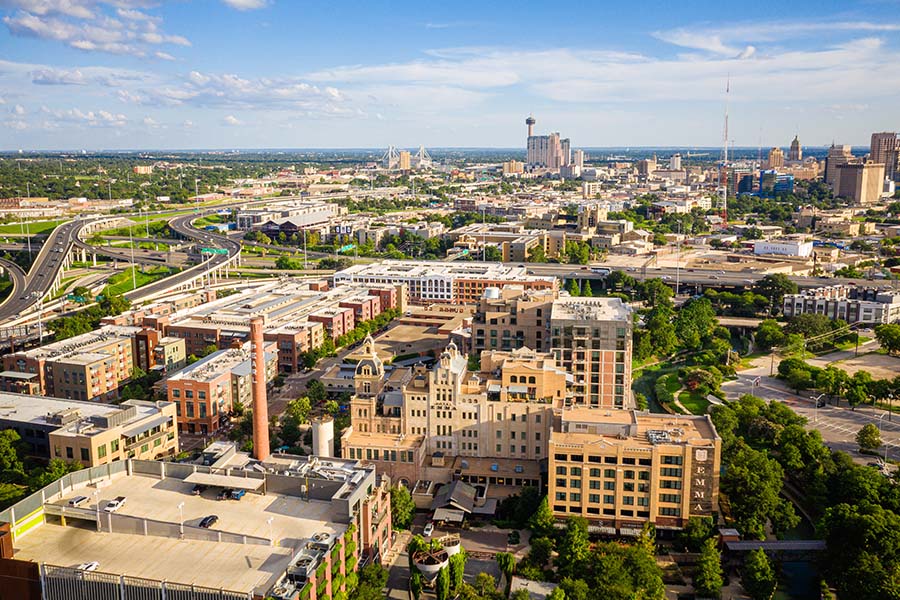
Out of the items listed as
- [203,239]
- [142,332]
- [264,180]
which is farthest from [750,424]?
[264,180]

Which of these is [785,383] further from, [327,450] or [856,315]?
[327,450]

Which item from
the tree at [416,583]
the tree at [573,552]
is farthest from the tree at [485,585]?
the tree at [573,552]

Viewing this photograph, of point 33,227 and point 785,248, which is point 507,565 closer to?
point 785,248

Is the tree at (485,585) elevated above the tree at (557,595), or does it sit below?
below

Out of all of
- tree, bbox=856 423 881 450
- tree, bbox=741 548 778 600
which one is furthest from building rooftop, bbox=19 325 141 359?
tree, bbox=856 423 881 450

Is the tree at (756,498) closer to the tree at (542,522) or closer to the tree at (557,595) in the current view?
the tree at (542,522)
